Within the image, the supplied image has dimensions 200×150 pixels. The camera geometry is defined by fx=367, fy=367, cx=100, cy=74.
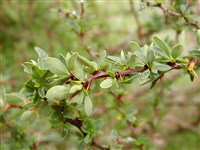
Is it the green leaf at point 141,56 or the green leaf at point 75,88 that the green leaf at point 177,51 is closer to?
the green leaf at point 141,56

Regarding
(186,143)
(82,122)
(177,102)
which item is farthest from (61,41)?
(82,122)

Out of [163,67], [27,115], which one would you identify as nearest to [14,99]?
[27,115]

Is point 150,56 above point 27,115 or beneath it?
above

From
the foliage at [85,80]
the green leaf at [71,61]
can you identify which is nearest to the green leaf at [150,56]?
the foliage at [85,80]

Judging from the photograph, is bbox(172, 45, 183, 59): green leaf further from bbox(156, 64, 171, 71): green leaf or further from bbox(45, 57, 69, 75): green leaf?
bbox(45, 57, 69, 75): green leaf

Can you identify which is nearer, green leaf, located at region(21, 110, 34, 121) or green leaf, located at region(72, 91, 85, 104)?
green leaf, located at region(72, 91, 85, 104)

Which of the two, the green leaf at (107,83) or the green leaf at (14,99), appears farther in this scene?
the green leaf at (14,99)

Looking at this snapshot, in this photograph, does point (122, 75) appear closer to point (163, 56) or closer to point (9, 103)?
point (163, 56)

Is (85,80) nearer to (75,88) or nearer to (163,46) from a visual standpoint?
(75,88)

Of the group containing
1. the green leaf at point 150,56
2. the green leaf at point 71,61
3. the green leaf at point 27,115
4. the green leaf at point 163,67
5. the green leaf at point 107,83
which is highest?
the green leaf at point 71,61

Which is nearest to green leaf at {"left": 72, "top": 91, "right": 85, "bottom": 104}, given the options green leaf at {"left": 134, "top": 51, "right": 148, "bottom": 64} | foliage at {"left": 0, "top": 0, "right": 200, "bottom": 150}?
Answer: foliage at {"left": 0, "top": 0, "right": 200, "bottom": 150}

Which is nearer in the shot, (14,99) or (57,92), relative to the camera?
(57,92)
